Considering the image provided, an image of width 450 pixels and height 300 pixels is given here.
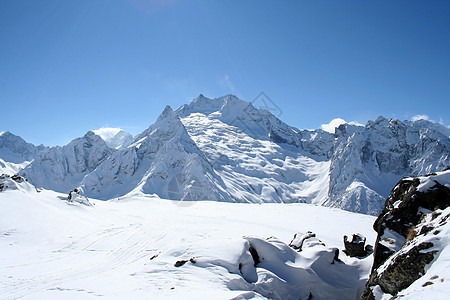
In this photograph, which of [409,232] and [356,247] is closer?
[409,232]

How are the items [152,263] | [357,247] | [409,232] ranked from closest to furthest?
[409,232] < [152,263] < [357,247]

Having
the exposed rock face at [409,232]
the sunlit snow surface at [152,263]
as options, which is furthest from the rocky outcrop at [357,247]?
the exposed rock face at [409,232]

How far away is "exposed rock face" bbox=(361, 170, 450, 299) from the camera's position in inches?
366

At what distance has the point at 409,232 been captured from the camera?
39.9ft

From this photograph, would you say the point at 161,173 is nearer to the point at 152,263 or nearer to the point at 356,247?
the point at 152,263

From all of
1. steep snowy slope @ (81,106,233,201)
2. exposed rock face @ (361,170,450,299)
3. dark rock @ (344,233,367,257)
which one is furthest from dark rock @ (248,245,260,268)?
steep snowy slope @ (81,106,233,201)

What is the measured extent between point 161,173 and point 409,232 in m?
142

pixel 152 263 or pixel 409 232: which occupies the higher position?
pixel 409 232

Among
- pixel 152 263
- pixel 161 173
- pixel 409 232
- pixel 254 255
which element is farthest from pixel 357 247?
pixel 161 173

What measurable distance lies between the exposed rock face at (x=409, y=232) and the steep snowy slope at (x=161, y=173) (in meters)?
120

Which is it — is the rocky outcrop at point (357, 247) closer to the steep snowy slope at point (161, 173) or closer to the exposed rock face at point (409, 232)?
the exposed rock face at point (409, 232)

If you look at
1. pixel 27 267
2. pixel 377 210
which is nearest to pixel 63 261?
pixel 27 267

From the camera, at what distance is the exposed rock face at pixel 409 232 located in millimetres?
9292

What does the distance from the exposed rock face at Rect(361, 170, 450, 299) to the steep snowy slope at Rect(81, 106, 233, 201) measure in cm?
11982
